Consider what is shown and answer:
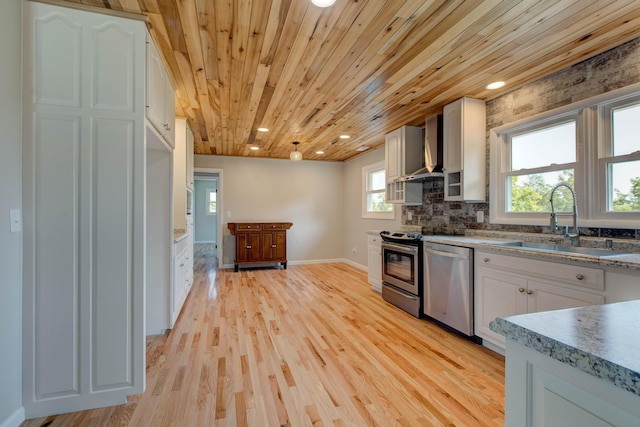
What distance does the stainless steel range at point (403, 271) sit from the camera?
128 inches

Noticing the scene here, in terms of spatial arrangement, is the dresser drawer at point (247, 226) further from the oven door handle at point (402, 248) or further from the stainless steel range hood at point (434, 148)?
the stainless steel range hood at point (434, 148)

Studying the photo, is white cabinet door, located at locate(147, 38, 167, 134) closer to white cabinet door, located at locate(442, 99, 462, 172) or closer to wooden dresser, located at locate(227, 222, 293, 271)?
white cabinet door, located at locate(442, 99, 462, 172)

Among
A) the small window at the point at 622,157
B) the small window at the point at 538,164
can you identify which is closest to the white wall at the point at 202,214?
the small window at the point at 538,164

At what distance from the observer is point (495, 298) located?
8.03 ft

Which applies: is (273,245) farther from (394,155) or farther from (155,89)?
(155,89)

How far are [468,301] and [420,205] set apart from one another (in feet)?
5.68

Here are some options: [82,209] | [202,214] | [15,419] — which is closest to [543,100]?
[82,209]

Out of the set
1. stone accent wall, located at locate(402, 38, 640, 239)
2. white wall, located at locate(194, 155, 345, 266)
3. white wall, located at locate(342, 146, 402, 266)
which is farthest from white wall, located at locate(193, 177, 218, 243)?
stone accent wall, located at locate(402, 38, 640, 239)

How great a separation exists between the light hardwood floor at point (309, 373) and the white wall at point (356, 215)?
2246mm

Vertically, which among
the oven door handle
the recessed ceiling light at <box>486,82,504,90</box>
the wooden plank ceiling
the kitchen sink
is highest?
the wooden plank ceiling

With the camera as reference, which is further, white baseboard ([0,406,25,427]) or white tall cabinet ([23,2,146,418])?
white tall cabinet ([23,2,146,418])

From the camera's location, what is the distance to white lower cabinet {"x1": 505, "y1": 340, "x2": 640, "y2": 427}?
0.50m

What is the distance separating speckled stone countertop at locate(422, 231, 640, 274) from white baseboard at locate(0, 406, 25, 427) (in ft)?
10.8

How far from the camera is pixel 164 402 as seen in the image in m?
1.83
